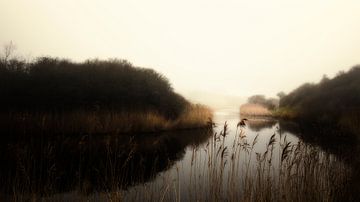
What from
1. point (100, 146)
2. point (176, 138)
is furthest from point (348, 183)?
point (176, 138)

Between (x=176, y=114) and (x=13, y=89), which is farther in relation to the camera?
(x=176, y=114)

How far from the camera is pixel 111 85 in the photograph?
765 inches

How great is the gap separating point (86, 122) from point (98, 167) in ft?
19.9

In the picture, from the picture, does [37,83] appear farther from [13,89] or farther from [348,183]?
[348,183]

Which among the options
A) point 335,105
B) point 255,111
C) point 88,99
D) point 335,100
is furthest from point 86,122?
point 255,111

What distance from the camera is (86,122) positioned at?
1431cm

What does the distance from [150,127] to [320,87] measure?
25.2 meters

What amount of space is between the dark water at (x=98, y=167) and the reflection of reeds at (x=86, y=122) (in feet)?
3.25

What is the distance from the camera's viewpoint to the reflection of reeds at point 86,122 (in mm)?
12906

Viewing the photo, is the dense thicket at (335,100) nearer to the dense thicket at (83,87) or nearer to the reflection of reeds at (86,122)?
the reflection of reeds at (86,122)

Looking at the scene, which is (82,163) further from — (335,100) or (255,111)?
(255,111)

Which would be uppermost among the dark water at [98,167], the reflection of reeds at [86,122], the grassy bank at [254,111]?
the grassy bank at [254,111]

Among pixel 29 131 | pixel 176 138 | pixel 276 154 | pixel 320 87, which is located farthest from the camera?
pixel 320 87

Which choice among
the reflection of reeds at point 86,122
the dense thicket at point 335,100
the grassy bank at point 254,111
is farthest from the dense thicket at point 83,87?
the grassy bank at point 254,111
